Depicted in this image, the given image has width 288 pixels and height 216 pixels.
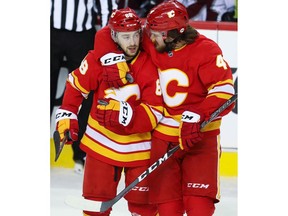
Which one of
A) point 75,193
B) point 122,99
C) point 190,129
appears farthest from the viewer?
point 75,193

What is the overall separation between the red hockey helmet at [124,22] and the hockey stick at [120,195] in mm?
304

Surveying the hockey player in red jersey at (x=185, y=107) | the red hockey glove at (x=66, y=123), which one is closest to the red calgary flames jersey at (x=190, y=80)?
the hockey player in red jersey at (x=185, y=107)

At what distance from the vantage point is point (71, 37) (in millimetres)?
2881

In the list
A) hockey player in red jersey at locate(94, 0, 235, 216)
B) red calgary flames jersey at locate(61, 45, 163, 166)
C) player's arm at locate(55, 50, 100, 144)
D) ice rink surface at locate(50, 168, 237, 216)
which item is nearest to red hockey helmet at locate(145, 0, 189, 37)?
hockey player in red jersey at locate(94, 0, 235, 216)

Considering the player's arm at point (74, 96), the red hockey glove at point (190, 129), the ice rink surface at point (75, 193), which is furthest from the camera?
the ice rink surface at point (75, 193)

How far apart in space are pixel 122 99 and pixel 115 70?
91mm

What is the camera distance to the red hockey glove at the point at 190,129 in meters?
2.47

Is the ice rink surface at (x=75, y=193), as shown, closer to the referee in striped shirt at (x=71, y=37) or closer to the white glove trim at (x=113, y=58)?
the referee in striped shirt at (x=71, y=37)

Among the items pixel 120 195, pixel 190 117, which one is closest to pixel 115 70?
pixel 190 117

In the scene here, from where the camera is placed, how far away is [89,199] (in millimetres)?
2643

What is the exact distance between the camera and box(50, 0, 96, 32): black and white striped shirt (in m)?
2.86

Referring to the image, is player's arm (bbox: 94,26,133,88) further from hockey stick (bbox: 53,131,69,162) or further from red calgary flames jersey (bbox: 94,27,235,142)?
hockey stick (bbox: 53,131,69,162)

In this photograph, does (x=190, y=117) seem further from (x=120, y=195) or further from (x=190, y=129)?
(x=120, y=195)

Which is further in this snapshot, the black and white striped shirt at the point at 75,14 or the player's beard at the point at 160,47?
the black and white striped shirt at the point at 75,14
